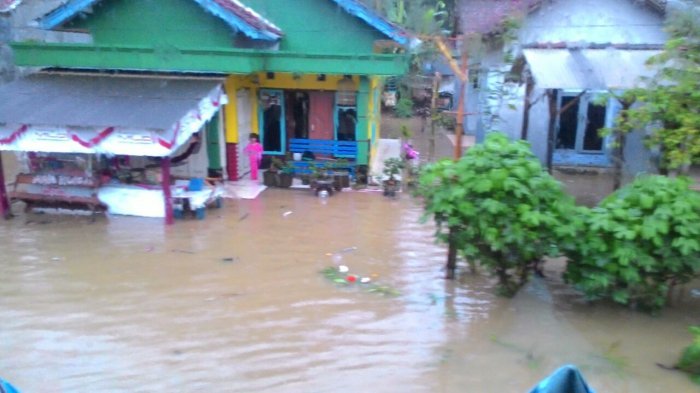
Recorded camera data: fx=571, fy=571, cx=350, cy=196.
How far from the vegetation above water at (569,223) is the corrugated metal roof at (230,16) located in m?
6.95

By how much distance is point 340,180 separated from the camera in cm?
1331

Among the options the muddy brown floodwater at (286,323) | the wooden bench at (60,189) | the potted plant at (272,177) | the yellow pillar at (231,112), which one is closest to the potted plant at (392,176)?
the potted plant at (272,177)

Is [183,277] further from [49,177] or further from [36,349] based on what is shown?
[49,177]

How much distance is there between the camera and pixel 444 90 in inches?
1175

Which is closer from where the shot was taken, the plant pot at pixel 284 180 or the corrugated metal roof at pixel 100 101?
the corrugated metal roof at pixel 100 101

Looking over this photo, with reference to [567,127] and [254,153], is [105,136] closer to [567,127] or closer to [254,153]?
[254,153]

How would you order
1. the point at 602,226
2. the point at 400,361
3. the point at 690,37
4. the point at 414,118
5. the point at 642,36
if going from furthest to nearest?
the point at 414,118 < the point at 642,36 < the point at 690,37 < the point at 602,226 < the point at 400,361

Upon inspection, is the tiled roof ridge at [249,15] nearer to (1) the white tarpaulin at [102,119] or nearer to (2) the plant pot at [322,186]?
(1) the white tarpaulin at [102,119]

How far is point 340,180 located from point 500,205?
22.2 ft

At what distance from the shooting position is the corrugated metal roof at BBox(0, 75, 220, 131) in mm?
10430

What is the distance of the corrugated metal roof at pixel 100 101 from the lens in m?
10.4

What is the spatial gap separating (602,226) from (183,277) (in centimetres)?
573

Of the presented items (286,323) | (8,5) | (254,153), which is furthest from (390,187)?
(8,5)

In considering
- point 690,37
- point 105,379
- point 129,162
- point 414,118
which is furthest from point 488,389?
point 414,118
